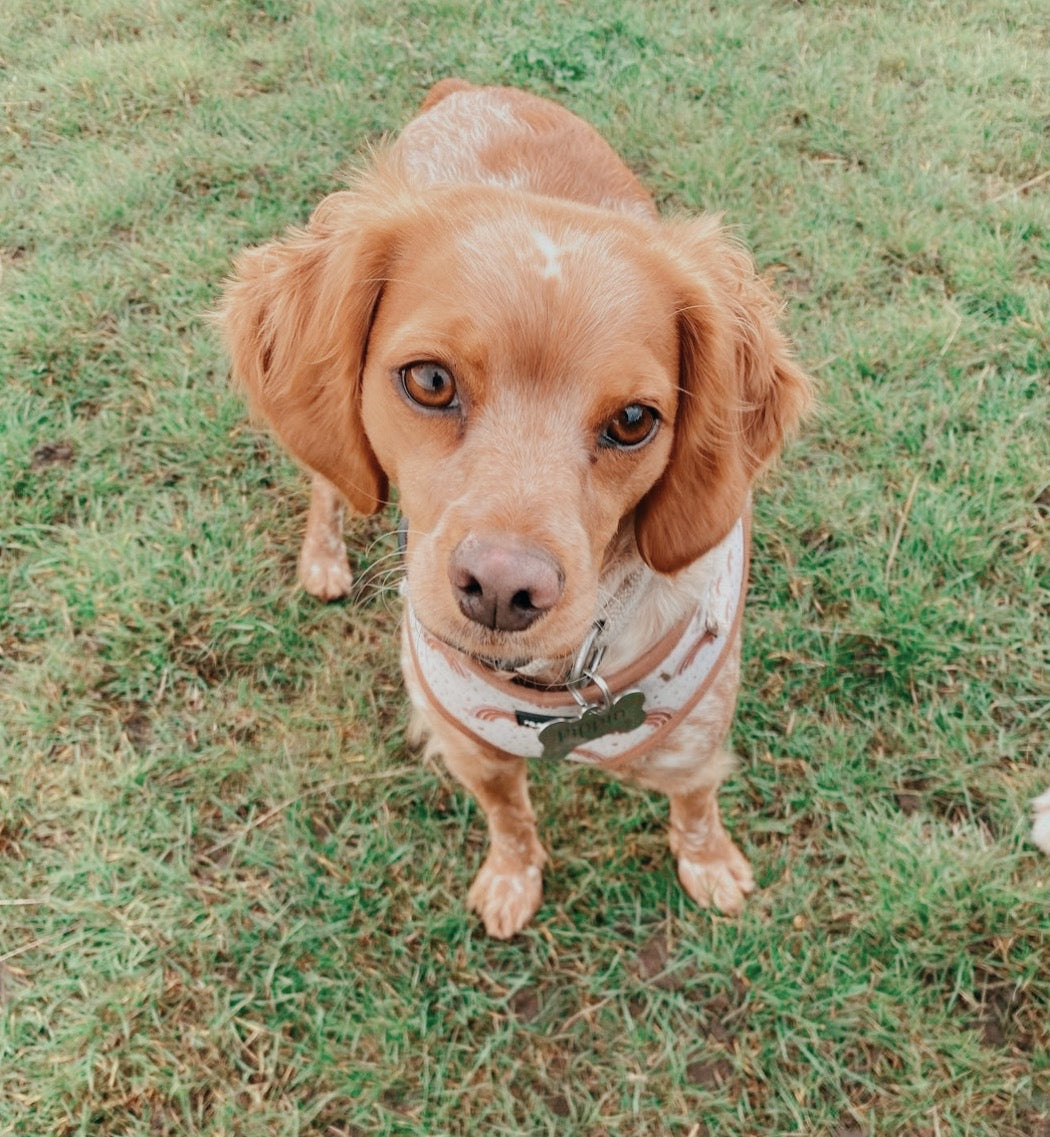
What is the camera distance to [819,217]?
4.70 meters

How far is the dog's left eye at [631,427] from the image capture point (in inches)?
74.6

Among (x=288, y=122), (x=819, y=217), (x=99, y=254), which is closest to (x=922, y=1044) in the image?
(x=819, y=217)

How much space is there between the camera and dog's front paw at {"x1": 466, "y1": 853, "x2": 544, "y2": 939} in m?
2.97

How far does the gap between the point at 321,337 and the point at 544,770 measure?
176 centimetres

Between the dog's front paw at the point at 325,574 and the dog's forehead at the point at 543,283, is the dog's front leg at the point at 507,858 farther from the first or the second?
the dog's forehead at the point at 543,283

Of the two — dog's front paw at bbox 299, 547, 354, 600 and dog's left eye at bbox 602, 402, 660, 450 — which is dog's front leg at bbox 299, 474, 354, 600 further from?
dog's left eye at bbox 602, 402, 660, 450

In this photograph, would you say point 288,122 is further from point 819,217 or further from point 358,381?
point 358,381

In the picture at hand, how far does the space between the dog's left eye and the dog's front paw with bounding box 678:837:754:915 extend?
5.25 feet

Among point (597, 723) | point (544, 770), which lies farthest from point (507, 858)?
point (597, 723)

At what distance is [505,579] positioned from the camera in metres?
1.60

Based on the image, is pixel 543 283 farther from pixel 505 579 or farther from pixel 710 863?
pixel 710 863

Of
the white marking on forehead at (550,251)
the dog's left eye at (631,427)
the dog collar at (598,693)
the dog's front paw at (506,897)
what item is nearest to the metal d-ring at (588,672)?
the dog collar at (598,693)

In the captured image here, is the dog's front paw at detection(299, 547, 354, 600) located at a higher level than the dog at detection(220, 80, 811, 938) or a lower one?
lower

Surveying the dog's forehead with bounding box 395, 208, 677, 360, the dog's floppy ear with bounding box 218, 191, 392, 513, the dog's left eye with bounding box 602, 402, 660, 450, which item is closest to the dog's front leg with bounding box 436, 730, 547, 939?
the dog's floppy ear with bounding box 218, 191, 392, 513
